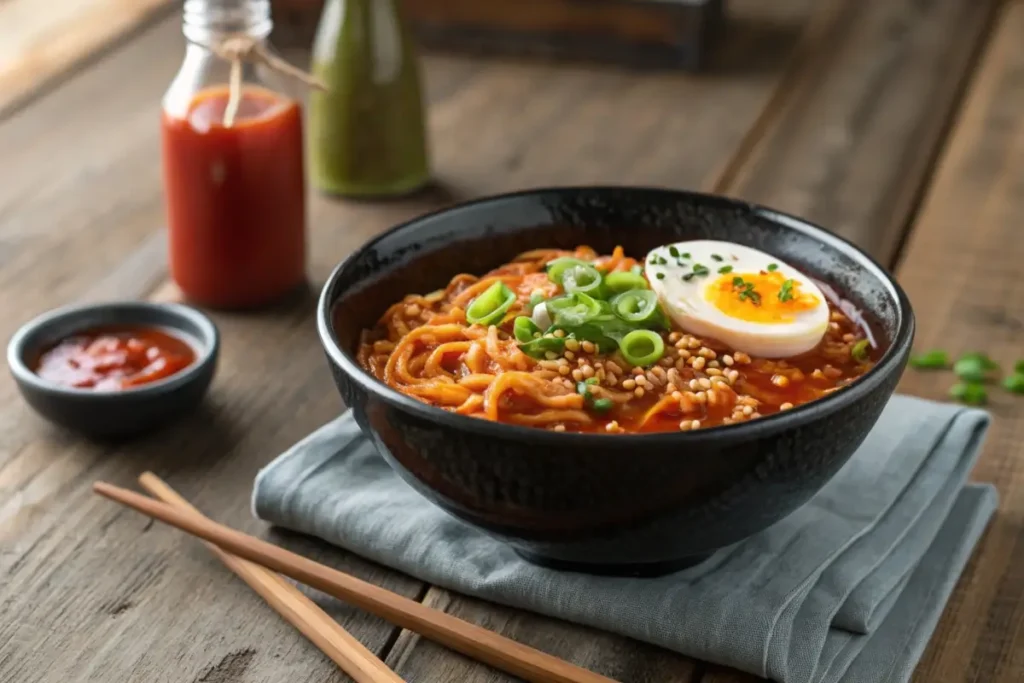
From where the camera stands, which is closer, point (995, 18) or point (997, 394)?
point (997, 394)

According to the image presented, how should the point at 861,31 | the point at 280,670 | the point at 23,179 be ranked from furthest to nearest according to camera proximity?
the point at 861,31 < the point at 23,179 < the point at 280,670

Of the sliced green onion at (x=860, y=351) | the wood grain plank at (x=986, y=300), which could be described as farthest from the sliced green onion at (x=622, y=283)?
the wood grain plank at (x=986, y=300)

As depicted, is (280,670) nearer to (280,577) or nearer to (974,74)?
(280,577)

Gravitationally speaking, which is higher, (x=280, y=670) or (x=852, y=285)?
(x=852, y=285)

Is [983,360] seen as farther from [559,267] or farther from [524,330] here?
[524,330]

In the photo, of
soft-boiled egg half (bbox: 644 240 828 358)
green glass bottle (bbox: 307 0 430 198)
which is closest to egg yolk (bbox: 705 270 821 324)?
soft-boiled egg half (bbox: 644 240 828 358)

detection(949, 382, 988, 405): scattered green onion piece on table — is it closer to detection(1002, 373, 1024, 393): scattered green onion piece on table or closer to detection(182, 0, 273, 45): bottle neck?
detection(1002, 373, 1024, 393): scattered green onion piece on table

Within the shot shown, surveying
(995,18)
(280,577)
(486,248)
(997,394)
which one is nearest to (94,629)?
(280,577)

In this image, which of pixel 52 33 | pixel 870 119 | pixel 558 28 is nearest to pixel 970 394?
pixel 870 119
